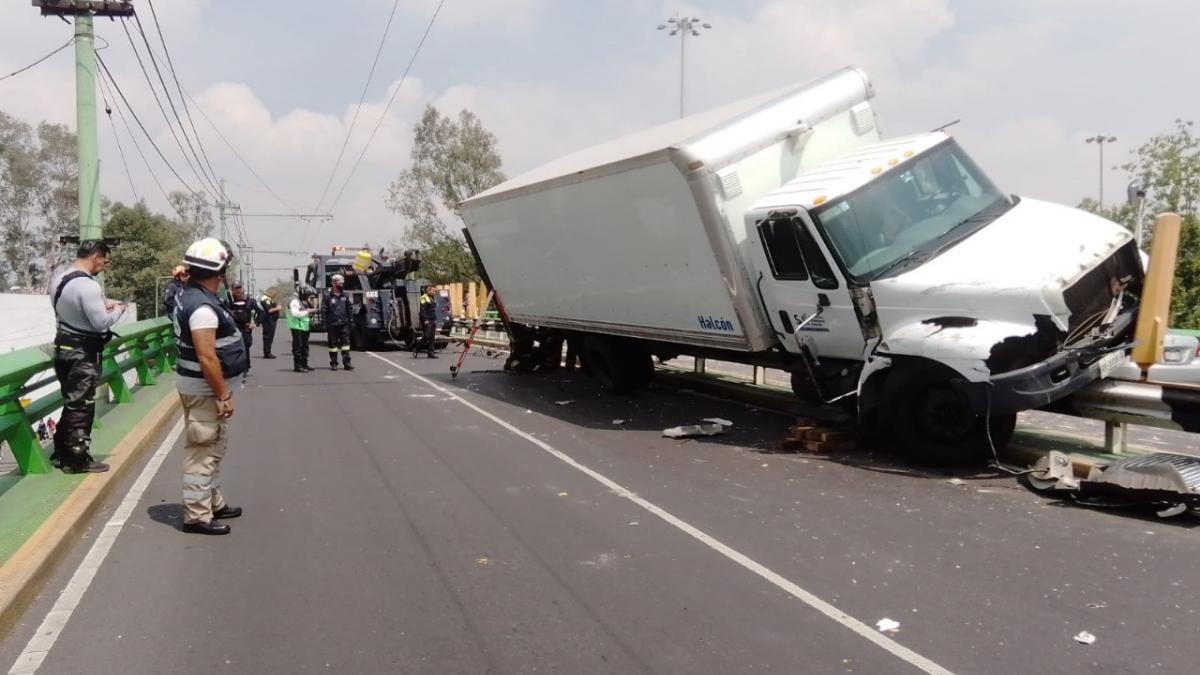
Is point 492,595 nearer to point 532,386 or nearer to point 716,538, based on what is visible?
point 716,538

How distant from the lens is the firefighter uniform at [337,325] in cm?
1700

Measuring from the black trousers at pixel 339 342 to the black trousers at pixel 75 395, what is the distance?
10461 mm

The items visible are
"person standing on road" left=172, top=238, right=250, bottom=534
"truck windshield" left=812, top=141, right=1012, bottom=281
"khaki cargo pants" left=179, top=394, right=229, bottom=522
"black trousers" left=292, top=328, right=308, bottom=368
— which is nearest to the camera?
"person standing on road" left=172, top=238, right=250, bottom=534

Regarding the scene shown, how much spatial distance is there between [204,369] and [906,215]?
5932 millimetres

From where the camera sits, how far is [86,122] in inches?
570

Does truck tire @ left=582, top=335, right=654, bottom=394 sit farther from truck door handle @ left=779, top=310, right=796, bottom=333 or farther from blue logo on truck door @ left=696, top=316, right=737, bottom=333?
truck door handle @ left=779, top=310, right=796, bottom=333

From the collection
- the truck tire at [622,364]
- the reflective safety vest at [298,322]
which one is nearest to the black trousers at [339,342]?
the reflective safety vest at [298,322]


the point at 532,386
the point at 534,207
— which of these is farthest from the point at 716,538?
the point at 532,386

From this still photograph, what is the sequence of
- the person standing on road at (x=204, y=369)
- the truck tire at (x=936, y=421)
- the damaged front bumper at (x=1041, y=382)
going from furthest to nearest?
the truck tire at (x=936, y=421) → the damaged front bumper at (x=1041, y=382) → the person standing on road at (x=204, y=369)

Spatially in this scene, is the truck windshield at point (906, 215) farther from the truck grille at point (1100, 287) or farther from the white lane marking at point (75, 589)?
the white lane marking at point (75, 589)

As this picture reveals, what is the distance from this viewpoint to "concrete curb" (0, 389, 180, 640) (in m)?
4.20

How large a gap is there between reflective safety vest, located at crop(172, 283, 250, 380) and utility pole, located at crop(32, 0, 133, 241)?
10.5m

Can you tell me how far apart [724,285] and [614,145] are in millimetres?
3961

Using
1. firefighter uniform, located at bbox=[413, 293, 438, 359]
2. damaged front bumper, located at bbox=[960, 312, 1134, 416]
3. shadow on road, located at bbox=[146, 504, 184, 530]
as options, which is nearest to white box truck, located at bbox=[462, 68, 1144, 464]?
damaged front bumper, located at bbox=[960, 312, 1134, 416]
